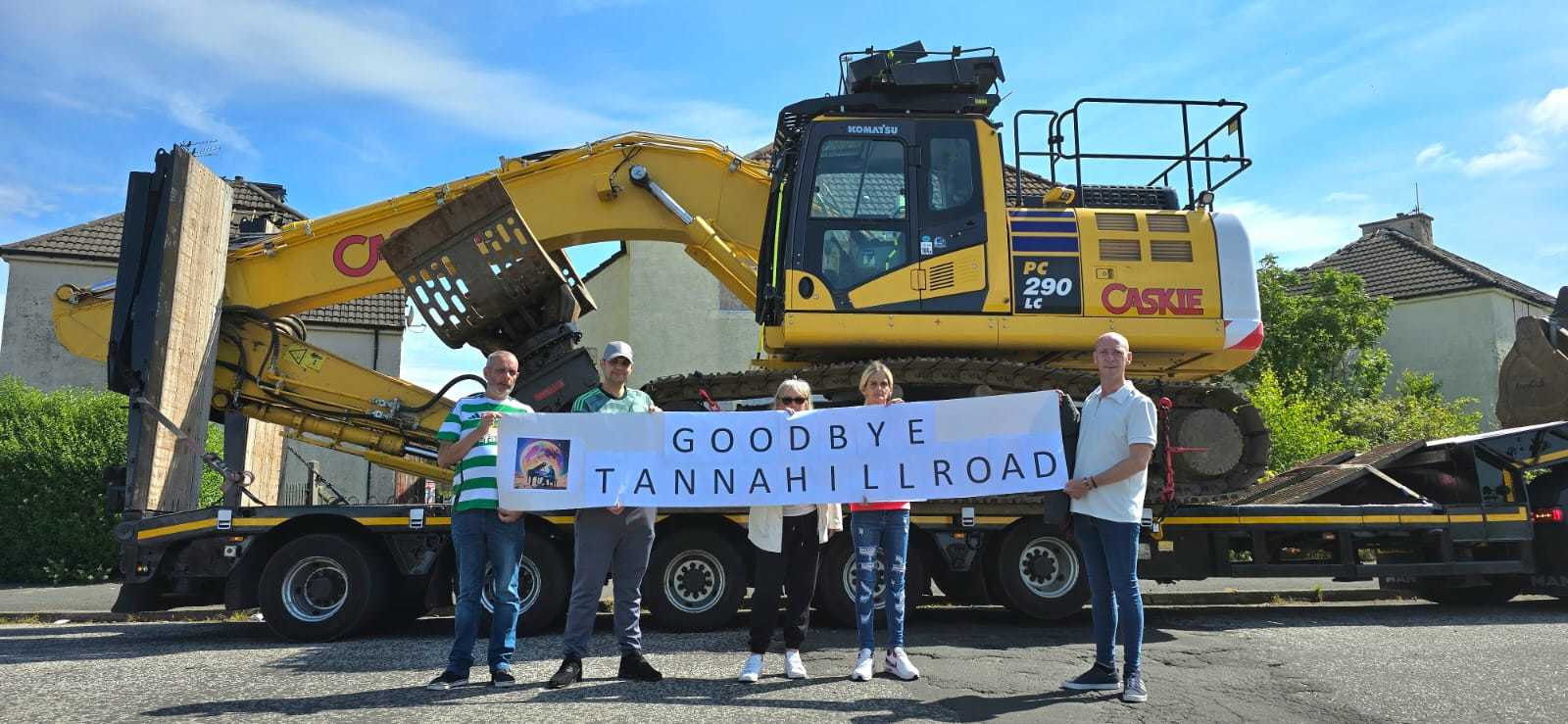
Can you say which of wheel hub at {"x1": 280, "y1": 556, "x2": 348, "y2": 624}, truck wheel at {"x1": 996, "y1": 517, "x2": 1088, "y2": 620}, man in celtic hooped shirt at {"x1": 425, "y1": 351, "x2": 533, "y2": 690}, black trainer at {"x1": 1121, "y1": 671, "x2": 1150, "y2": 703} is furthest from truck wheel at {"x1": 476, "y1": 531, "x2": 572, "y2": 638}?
black trainer at {"x1": 1121, "y1": 671, "x2": 1150, "y2": 703}

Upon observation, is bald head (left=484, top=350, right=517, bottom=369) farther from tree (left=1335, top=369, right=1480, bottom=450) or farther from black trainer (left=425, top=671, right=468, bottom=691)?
tree (left=1335, top=369, right=1480, bottom=450)

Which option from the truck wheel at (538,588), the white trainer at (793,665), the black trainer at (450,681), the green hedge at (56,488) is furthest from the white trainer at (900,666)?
the green hedge at (56,488)

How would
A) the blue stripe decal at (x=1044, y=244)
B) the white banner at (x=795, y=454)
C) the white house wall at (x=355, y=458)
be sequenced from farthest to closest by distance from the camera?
the white house wall at (x=355, y=458)
the blue stripe decal at (x=1044, y=244)
the white banner at (x=795, y=454)

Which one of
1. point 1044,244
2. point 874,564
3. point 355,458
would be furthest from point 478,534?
point 355,458

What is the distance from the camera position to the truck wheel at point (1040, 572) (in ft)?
26.3

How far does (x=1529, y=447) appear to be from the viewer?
944cm

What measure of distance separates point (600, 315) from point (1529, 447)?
19.8 metres

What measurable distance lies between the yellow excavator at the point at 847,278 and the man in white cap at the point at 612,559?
2378mm

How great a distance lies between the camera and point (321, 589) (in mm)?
7652

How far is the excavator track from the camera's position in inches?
316

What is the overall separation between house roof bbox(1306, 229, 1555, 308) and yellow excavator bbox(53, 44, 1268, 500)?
27248mm

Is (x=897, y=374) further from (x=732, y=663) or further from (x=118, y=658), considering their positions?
(x=118, y=658)

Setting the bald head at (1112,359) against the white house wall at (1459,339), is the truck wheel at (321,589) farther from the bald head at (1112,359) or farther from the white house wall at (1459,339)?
the white house wall at (1459,339)

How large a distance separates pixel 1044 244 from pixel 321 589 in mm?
6068
